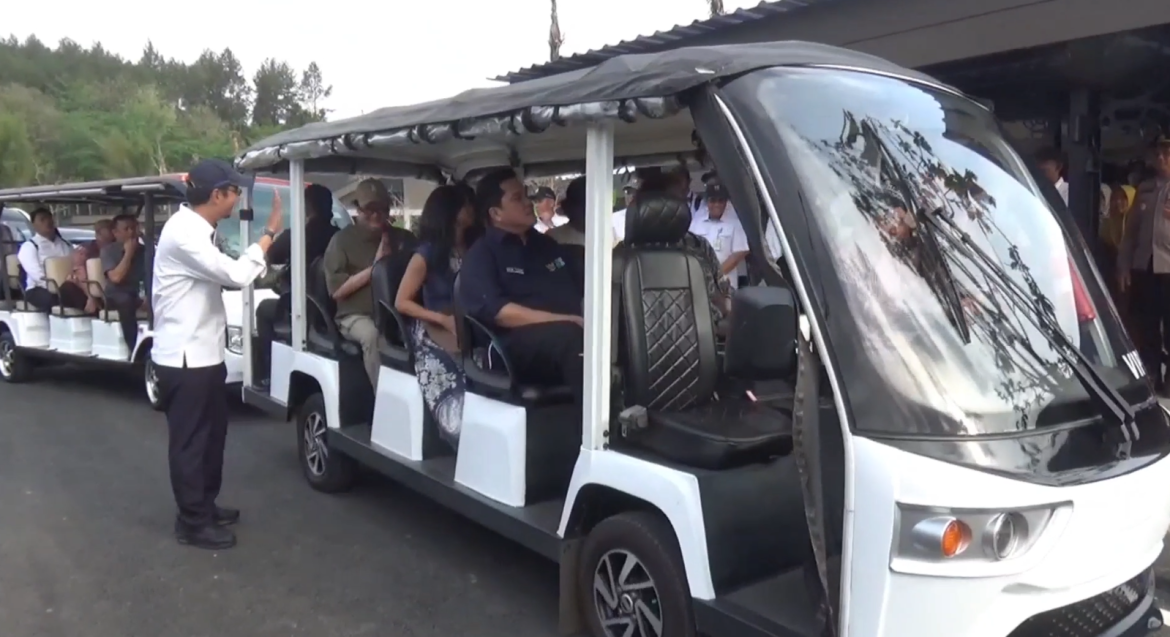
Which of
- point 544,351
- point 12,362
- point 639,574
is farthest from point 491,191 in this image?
point 12,362

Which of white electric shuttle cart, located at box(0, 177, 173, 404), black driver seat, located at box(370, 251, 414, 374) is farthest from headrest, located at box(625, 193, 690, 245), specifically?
white electric shuttle cart, located at box(0, 177, 173, 404)

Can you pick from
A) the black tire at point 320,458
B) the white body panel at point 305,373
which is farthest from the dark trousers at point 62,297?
the black tire at point 320,458

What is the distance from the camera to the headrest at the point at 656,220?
12.5 feet

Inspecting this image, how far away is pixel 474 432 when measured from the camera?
4.55m

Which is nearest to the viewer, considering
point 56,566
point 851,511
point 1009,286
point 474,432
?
point 851,511

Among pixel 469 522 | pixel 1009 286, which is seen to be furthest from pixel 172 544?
pixel 1009 286

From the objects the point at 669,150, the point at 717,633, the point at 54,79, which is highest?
the point at 54,79

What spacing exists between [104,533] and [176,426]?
91 centimetres

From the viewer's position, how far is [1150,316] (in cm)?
718

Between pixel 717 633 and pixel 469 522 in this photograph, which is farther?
pixel 469 522

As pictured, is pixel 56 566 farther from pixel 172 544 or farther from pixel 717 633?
pixel 717 633

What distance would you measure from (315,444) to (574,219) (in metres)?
2.20

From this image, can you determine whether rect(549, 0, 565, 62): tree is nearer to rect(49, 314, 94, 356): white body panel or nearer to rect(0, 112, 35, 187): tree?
rect(49, 314, 94, 356): white body panel

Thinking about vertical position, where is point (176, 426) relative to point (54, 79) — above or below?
below
